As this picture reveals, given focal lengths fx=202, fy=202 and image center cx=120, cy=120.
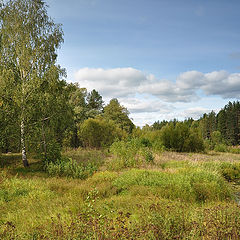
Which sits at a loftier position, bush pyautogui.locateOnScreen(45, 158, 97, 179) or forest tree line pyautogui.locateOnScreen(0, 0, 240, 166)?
forest tree line pyautogui.locateOnScreen(0, 0, 240, 166)

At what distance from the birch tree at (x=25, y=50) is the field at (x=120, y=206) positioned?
378 centimetres

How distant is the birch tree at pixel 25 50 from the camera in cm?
1041

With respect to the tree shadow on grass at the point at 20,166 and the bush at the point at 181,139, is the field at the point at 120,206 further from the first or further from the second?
the bush at the point at 181,139

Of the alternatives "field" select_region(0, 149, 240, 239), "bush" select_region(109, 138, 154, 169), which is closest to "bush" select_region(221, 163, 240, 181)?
"field" select_region(0, 149, 240, 239)

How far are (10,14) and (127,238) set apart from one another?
1313 centimetres

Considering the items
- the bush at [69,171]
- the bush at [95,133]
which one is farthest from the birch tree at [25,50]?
the bush at [95,133]

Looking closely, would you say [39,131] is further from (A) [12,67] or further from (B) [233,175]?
(B) [233,175]

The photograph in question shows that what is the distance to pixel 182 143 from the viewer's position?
2003 centimetres

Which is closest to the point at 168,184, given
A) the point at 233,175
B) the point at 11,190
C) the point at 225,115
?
the point at 11,190

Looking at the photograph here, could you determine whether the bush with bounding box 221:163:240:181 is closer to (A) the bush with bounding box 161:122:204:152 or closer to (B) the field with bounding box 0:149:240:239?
(B) the field with bounding box 0:149:240:239

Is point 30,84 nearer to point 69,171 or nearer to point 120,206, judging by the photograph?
point 69,171

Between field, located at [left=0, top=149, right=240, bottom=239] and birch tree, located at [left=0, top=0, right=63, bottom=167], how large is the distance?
3.78 m

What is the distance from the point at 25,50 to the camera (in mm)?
11109

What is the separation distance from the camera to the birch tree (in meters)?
10.4
